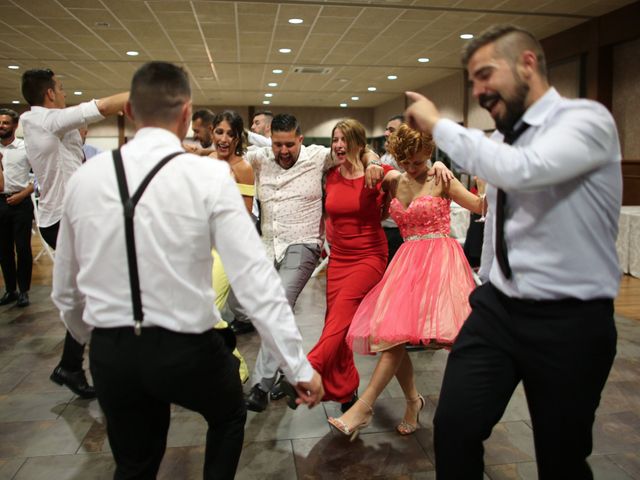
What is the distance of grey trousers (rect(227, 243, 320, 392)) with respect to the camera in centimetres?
298

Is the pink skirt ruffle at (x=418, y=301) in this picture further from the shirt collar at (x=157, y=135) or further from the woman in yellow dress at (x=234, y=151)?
the shirt collar at (x=157, y=135)

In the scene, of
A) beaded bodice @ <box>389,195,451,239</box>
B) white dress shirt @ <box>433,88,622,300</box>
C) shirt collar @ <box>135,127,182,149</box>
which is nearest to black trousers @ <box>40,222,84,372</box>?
beaded bodice @ <box>389,195,451,239</box>

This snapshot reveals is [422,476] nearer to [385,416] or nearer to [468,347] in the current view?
[385,416]

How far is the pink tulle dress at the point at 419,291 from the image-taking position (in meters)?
2.58

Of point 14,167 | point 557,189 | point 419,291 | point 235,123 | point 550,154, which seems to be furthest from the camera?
point 14,167

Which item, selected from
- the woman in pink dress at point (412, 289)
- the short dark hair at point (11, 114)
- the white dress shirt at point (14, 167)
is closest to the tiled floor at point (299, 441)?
the woman in pink dress at point (412, 289)


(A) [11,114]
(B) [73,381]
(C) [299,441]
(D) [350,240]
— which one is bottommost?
(C) [299,441]

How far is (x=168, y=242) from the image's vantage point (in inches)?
55.6

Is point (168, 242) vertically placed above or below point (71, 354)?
above

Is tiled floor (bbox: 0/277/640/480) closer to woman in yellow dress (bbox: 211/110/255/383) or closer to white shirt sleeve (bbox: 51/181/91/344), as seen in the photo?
woman in yellow dress (bbox: 211/110/255/383)

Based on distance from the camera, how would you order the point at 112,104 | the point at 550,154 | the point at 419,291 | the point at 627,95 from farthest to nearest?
the point at 627,95, the point at 419,291, the point at 112,104, the point at 550,154

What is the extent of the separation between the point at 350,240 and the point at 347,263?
0.12 m

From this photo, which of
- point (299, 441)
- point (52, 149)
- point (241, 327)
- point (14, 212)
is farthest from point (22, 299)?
point (299, 441)

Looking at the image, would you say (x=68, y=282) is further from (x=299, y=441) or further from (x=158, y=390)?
(x=299, y=441)
